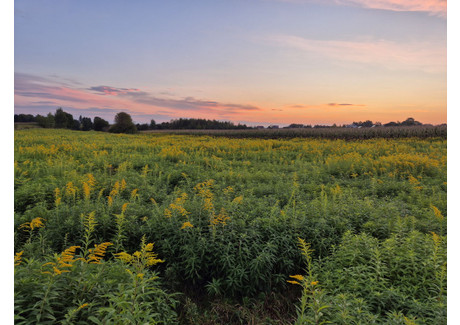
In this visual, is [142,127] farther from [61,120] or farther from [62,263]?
[62,263]

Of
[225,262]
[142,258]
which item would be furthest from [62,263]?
[225,262]

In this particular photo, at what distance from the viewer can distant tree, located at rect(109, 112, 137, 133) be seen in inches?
2125

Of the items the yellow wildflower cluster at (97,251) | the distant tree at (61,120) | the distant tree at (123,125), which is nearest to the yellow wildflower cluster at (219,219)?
the yellow wildflower cluster at (97,251)

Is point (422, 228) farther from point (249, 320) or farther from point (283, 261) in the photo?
point (249, 320)

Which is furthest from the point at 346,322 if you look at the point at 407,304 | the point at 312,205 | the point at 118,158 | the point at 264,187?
the point at 118,158

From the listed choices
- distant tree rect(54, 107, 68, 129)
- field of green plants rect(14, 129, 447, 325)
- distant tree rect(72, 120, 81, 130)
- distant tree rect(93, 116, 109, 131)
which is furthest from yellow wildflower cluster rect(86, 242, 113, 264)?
distant tree rect(93, 116, 109, 131)

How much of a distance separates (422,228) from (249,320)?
173 inches

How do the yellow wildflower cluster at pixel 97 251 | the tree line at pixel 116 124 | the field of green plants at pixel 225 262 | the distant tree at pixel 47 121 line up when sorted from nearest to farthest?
the field of green plants at pixel 225 262 < the yellow wildflower cluster at pixel 97 251 < the distant tree at pixel 47 121 < the tree line at pixel 116 124

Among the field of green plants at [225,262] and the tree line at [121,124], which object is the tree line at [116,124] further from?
the field of green plants at [225,262]

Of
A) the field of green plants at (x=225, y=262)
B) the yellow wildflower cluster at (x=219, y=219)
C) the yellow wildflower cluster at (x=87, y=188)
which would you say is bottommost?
the field of green plants at (x=225, y=262)

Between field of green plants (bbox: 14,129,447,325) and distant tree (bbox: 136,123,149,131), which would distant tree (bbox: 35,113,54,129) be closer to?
distant tree (bbox: 136,123,149,131)

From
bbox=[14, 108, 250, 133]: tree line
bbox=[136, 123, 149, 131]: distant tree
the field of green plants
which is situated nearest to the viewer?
the field of green plants

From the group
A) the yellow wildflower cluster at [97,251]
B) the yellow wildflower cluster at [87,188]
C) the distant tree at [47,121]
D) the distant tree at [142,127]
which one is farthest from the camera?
the distant tree at [142,127]

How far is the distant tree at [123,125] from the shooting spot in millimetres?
53969
